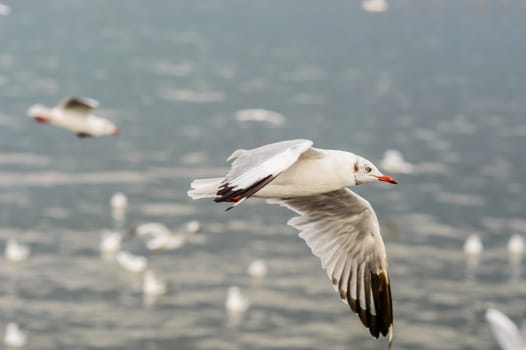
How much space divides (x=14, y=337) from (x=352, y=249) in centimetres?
3666

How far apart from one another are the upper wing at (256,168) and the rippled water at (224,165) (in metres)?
37.8

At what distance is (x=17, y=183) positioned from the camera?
220 ft

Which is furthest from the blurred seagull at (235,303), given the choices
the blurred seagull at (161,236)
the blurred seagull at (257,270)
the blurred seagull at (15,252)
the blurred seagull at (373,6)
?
the blurred seagull at (373,6)

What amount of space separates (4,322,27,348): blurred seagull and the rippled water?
2.14ft

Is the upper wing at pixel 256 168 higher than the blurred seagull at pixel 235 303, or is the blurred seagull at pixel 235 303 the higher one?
the blurred seagull at pixel 235 303

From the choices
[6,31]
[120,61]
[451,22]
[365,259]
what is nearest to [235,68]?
[120,61]

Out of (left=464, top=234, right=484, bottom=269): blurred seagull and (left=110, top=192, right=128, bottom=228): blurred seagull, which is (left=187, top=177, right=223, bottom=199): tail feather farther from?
(left=110, top=192, right=128, bottom=228): blurred seagull

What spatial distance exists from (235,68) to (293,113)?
835 inches

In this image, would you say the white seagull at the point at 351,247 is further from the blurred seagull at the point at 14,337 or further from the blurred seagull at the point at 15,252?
the blurred seagull at the point at 15,252

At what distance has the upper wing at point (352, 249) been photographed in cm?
1181

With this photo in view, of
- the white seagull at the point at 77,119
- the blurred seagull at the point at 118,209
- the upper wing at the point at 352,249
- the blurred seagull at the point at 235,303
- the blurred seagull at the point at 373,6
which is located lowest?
the upper wing at the point at 352,249

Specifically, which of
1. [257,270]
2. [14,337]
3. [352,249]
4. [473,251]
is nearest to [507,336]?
[352,249]

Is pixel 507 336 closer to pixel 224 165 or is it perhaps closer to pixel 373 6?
pixel 224 165

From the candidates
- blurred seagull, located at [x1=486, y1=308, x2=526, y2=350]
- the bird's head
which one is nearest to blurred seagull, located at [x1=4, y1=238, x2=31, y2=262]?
blurred seagull, located at [x1=486, y1=308, x2=526, y2=350]
